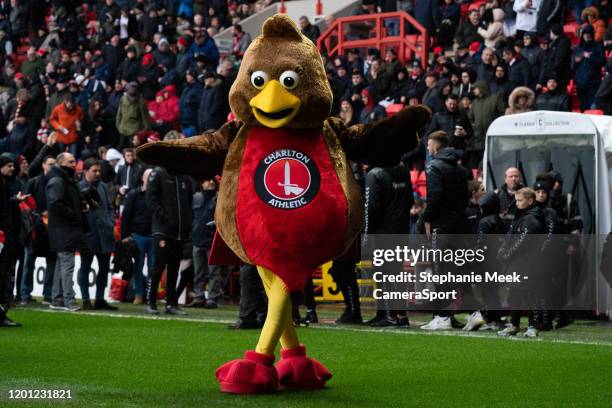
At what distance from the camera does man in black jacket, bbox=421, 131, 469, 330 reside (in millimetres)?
12508

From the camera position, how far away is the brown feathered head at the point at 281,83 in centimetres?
776

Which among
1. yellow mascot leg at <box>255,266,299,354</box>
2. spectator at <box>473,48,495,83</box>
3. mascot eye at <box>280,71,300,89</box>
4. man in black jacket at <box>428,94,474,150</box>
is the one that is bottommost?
yellow mascot leg at <box>255,266,299,354</box>

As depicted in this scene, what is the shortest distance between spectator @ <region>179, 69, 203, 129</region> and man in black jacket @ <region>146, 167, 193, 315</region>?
28.7 ft

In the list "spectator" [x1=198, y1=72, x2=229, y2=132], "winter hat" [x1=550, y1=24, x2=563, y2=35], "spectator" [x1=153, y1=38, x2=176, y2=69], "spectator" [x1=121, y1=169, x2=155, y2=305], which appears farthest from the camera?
"spectator" [x1=153, y1=38, x2=176, y2=69]

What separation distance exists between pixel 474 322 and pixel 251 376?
5.32m

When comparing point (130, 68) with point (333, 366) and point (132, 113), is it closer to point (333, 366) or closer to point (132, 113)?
point (132, 113)

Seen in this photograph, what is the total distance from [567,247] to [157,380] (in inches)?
243

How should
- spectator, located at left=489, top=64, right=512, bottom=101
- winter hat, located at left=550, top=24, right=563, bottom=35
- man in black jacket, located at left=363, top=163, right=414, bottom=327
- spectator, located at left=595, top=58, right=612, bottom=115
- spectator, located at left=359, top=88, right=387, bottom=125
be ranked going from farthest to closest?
spectator, located at left=359, top=88, right=387, bottom=125 < winter hat, located at left=550, top=24, right=563, bottom=35 < spectator, located at left=489, top=64, right=512, bottom=101 < spectator, located at left=595, top=58, right=612, bottom=115 < man in black jacket, located at left=363, top=163, right=414, bottom=327

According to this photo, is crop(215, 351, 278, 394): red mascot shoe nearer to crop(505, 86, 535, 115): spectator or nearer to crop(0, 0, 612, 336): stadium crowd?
crop(0, 0, 612, 336): stadium crowd

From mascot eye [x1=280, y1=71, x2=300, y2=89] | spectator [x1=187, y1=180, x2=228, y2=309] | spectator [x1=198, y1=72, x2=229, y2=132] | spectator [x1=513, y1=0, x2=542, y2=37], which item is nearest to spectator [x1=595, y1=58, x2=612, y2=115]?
spectator [x1=513, y1=0, x2=542, y2=37]

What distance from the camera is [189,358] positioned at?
31.2 feet

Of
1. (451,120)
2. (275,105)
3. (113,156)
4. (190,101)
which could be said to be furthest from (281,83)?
(190,101)

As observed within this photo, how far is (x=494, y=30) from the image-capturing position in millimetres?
20859

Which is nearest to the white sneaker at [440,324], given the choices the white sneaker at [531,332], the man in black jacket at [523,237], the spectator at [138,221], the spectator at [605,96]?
the man in black jacket at [523,237]
